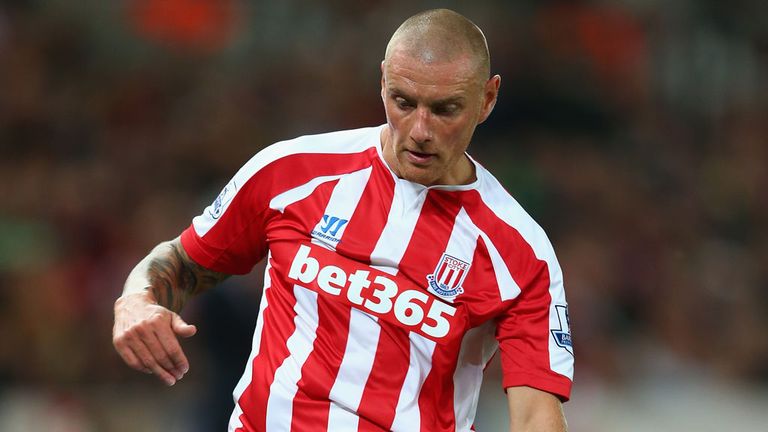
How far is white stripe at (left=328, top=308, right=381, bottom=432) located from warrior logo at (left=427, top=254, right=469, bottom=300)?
0.21 metres

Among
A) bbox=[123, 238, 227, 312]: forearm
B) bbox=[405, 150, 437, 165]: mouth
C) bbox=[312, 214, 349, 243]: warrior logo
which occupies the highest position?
bbox=[405, 150, 437, 165]: mouth

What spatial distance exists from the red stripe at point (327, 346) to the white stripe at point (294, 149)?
0.24 m

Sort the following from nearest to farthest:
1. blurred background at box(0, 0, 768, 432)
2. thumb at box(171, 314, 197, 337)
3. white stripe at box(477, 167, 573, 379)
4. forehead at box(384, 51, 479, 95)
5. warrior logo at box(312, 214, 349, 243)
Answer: thumb at box(171, 314, 197, 337), forehead at box(384, 51, 479, 95), white stripe at box(477, 167, 573, 379), warrior logo at box(312, 214, 349, 243), blurred background at box(0, 0, 768, 432)

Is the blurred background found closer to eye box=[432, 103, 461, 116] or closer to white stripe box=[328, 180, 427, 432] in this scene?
white stripe box=[328, 180, 427, 432]

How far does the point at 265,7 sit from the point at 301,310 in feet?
21.2

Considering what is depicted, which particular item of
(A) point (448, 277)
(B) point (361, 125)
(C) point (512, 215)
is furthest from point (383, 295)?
(B) point (361, 125)

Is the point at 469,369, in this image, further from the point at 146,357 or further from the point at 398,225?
the point at 146,357

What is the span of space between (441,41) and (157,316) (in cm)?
113

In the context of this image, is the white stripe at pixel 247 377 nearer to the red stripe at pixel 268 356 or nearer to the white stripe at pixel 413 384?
the red stripe at pixel 268 356

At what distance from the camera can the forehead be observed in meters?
3.49

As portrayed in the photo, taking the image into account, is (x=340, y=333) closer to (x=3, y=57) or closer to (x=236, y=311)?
(x=236, y=311)

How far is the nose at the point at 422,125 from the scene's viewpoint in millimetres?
3508

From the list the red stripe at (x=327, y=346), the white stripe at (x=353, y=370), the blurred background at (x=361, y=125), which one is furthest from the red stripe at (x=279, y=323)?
the blurred background at (x=361, y=125)

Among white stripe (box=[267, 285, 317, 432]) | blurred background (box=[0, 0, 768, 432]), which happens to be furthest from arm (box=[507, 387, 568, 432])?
blurred background (box=[0, 0, 768, 432])
